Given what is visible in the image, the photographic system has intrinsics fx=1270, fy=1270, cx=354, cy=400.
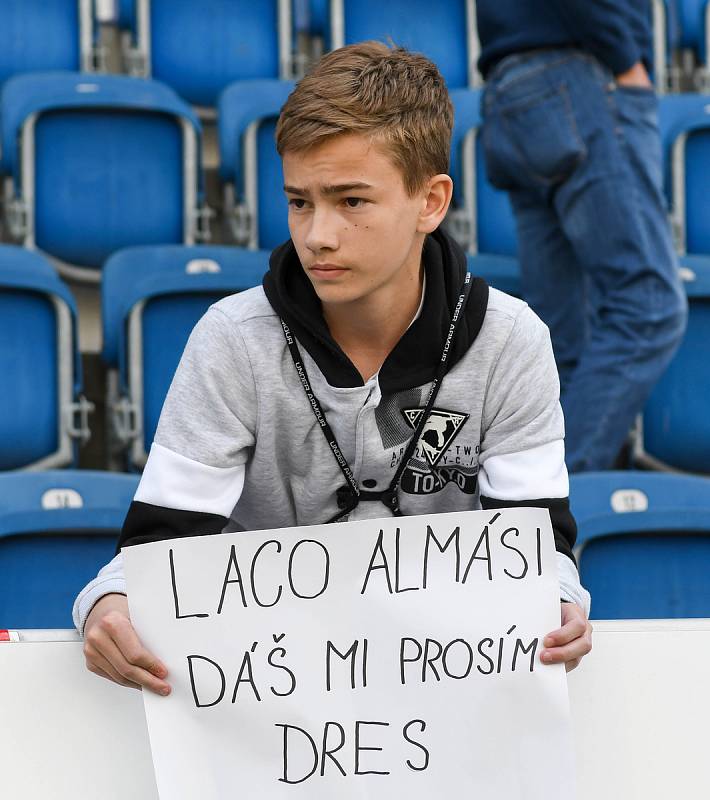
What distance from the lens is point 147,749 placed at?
1192 millimetres

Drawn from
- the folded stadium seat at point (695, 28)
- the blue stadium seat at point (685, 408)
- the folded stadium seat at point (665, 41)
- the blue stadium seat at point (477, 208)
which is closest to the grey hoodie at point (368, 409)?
the blue stadium seat at point (685, 408)

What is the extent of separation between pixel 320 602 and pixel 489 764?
21 centimetres

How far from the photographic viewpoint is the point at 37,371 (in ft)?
8.13

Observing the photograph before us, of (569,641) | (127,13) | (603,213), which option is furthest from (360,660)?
(127,13)

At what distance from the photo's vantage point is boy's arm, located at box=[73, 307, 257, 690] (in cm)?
132

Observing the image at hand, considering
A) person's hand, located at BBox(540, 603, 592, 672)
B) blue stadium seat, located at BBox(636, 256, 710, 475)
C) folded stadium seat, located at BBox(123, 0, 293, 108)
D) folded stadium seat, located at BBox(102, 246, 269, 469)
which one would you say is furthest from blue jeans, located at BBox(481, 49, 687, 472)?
folded stadium seat, located at BBox(123, 0, 293, 108)

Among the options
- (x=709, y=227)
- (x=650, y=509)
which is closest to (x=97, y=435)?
(x=650, y=509)

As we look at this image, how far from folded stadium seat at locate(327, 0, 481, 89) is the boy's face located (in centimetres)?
281

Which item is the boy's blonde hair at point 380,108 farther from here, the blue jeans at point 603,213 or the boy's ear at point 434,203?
the blue jeans at point 603,213

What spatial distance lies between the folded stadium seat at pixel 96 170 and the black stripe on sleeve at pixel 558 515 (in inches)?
77.8

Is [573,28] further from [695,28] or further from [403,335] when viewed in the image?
[695,28]

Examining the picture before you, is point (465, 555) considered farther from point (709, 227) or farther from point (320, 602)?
point (709, 227)

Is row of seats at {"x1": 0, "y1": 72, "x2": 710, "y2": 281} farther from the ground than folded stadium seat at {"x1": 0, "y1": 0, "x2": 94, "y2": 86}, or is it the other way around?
folded stadium seat at {"x1": 0, "y1": 0, "x2": 94, "y2": 86}

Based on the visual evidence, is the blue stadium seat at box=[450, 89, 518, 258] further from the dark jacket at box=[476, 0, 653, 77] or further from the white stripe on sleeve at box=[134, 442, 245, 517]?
the white stripe on sleeve at box=[134, 442, 245, 517]
